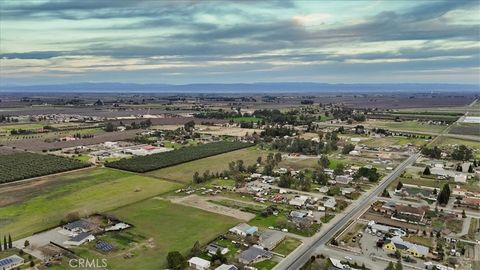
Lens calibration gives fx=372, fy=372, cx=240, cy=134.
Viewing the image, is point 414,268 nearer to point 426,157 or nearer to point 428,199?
point 428,199

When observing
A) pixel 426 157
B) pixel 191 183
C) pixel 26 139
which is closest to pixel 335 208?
pixel 191 183

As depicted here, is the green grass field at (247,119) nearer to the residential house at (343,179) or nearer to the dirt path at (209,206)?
the residential house at (343,179)

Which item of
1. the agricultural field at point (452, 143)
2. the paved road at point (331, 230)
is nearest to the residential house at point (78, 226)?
the paved road at point (331, 230)

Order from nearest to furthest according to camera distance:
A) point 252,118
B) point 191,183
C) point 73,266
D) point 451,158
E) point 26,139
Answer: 1. point 73,266
2. point 191,183
3. point 451,158
4. point 26,139
5. point 252,118

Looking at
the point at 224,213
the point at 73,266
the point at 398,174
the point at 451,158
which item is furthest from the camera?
the point at 451,158

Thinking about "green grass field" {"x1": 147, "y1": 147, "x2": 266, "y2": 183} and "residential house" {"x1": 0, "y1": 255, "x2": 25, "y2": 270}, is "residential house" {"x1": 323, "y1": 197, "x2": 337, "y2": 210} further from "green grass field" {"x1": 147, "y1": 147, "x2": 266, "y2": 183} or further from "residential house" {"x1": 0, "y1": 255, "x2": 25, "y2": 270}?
"residential house" {"x1": 0, "y1": 255, "x2": 25, "y2": 270}

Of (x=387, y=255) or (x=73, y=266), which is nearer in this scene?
(x=73, y=266)
